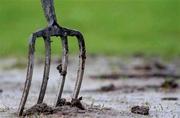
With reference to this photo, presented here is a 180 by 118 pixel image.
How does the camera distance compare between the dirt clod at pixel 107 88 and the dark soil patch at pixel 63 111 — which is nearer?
the dark soil patch at pixel 63 111

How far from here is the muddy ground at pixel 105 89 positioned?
1087cm

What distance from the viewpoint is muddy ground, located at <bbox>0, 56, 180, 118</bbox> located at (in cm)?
1087

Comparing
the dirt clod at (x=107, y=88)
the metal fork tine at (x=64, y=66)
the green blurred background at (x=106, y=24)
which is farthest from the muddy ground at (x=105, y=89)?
the green blurred background at (x=106, y=24)

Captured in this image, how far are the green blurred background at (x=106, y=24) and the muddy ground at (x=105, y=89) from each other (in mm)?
2490

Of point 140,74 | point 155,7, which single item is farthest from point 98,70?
point 155,7

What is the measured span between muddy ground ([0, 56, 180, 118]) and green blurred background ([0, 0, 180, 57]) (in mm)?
2490

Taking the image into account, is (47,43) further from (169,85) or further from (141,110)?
(169,85)

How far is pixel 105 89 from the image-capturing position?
14336 millimetres

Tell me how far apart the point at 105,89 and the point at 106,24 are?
41.5 feet

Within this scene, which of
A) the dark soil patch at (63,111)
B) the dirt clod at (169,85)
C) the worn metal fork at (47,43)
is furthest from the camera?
the dirt clod at (169,85)

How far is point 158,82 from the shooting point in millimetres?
15797

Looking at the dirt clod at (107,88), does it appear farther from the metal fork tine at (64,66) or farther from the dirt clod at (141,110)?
the metal fork tine at (64,66)

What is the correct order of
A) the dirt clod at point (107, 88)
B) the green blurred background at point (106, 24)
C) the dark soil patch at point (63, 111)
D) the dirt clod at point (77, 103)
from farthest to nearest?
the green blurred background at point (106, 24)
the dirt clod at point (107, 88)
the dirt clod at point (77, 103)
the dark soil patch at point (63, 111)

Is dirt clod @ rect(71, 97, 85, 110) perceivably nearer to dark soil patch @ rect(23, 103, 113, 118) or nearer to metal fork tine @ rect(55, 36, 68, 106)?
dark soil patch @ rect(23, 103, 113, 118)
